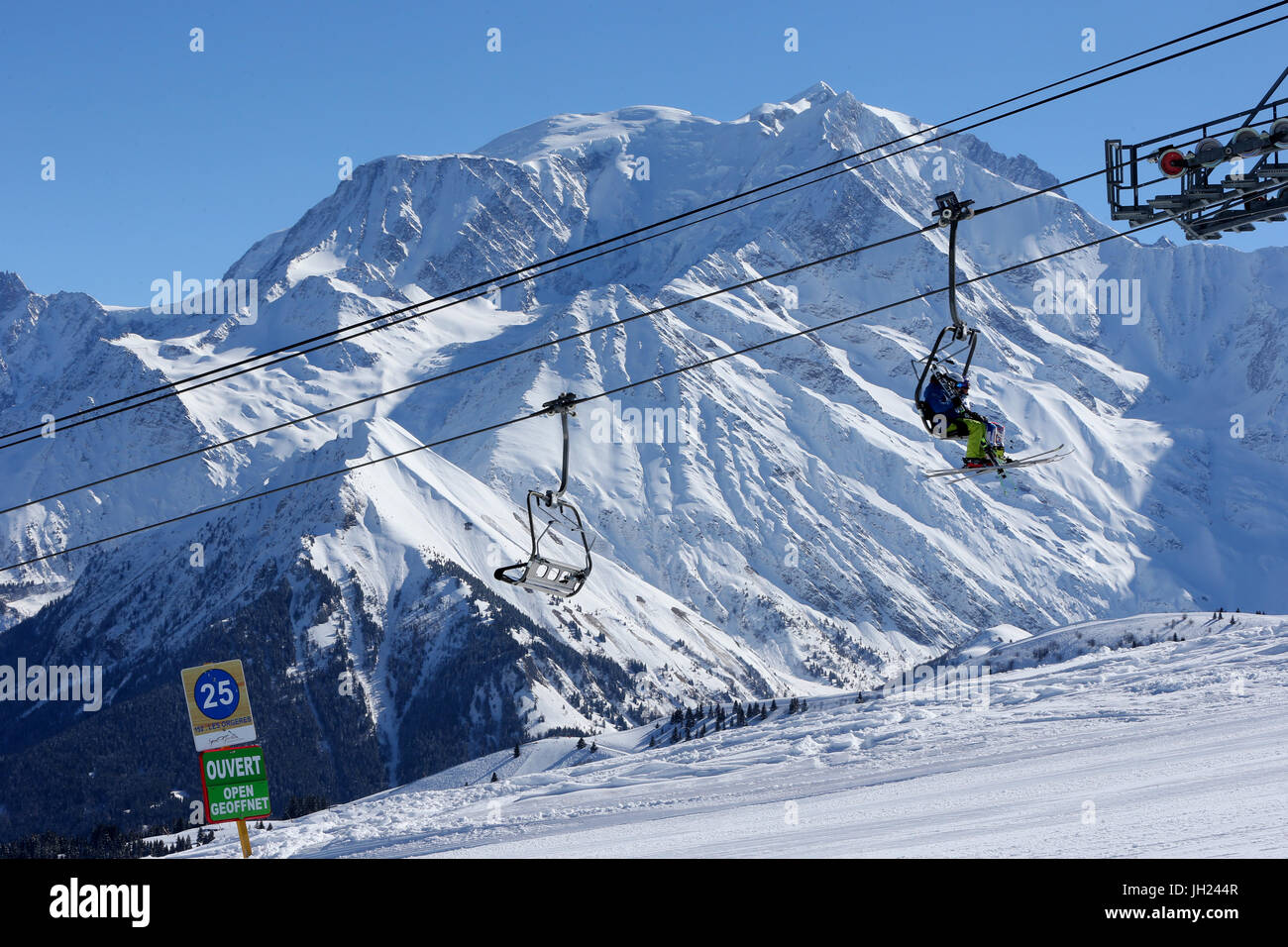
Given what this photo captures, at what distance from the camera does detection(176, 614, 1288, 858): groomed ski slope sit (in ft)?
84.6

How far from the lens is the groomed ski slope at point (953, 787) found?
84.6 ft

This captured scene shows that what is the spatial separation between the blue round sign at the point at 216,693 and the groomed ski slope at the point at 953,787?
970 cm

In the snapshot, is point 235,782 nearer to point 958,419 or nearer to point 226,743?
point 226,743

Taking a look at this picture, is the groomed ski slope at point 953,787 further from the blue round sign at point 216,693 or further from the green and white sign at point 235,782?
the blue round sign at point 216,693

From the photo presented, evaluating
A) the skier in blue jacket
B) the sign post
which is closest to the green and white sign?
the sign post

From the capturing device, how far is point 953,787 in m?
38.8

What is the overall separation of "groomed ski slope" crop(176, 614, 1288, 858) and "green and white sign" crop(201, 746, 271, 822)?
8.88 metres

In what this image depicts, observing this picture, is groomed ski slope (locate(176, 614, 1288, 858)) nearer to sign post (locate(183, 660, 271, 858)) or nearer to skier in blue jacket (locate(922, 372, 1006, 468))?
skier in blue jacket (locate(922, 372, 1006, 468))

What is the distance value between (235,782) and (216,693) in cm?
154

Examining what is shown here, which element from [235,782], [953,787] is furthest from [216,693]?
[953,787]
